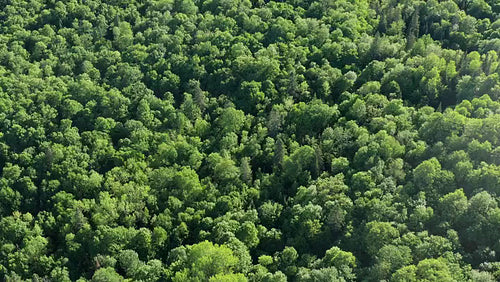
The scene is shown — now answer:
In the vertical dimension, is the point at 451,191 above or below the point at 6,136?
above

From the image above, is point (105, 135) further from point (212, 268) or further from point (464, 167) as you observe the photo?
point (464, 167)

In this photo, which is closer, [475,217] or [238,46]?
[475,217]

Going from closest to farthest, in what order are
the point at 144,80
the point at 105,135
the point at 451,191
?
the point at 451,191 → the point at 105,135 → the point at 144,80

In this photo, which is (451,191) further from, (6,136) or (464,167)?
(6,136)

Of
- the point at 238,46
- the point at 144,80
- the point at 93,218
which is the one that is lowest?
the point at 93,218

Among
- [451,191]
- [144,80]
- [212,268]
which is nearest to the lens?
[212,268]

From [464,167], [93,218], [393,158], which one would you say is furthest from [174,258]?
[464,167]
